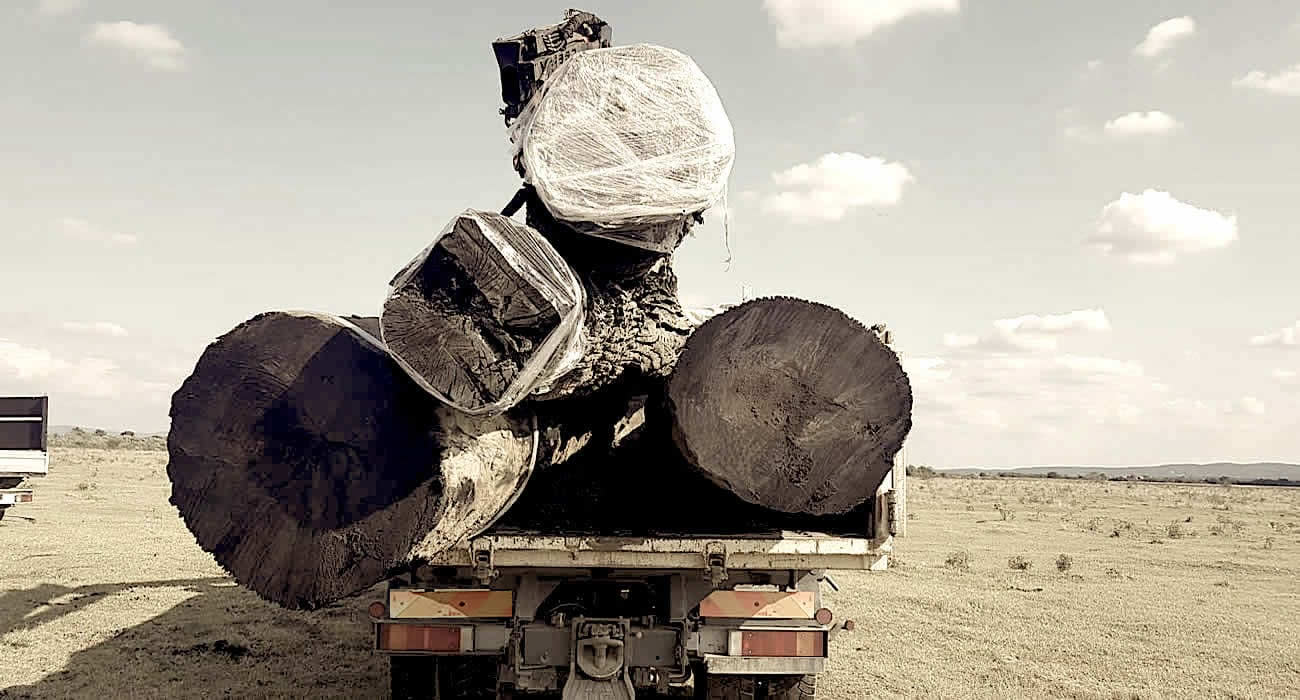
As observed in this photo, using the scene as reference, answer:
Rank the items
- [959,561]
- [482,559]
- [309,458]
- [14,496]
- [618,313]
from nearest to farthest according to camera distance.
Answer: [309,458], [618,313], [482,559], [959,561], [14,496]

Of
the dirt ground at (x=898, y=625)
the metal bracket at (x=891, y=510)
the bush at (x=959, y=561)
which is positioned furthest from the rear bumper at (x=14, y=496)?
the metal bracket at (x=891, y=510)

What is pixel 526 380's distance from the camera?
112 inches

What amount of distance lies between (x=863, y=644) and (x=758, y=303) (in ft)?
16.2

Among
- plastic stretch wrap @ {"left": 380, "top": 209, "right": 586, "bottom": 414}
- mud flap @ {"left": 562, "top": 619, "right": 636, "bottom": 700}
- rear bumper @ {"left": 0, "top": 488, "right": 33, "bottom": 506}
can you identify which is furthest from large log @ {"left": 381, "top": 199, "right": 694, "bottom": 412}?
rear bumper @ {"left": 0, "top": 488, "right": 33, "bottom": 506}

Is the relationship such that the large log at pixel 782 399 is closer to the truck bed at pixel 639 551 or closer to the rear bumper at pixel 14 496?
the truck bed at pixel 639 551

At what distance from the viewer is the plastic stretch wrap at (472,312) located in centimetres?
270

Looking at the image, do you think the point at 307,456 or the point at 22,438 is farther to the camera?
the point at 22,438

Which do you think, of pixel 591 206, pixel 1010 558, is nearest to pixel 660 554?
pixel 591 206

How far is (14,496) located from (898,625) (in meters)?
11.7

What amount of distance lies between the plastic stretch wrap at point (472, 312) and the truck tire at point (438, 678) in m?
2.46

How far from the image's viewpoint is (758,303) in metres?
3.40

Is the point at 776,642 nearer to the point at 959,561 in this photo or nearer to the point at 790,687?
the point at 790,687

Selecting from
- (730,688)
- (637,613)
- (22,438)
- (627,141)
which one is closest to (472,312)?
(627,141)

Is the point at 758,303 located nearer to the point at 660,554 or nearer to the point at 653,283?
the point at 653,283
